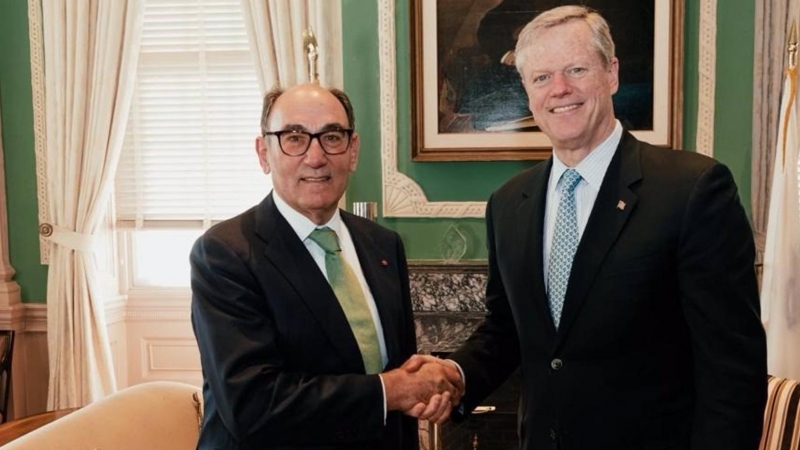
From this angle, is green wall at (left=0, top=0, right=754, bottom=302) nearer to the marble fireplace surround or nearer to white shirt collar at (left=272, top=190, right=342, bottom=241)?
the marble fireplace surround

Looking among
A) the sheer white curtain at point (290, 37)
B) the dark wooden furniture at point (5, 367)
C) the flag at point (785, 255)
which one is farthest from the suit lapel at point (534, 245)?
the dark wooden furniture at point (5, 367)

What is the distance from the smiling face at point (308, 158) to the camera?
171cm

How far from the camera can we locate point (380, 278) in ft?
5.90

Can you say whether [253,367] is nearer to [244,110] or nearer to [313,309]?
[313,309]

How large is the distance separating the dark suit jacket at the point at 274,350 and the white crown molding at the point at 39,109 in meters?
2.62

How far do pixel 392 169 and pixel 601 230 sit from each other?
2.11 meters

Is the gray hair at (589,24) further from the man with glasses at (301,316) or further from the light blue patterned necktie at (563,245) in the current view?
the man with glasses at (301,316)

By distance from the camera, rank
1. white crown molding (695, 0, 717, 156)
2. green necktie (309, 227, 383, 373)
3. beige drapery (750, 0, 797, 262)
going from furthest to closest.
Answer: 1. white crown molding (695, 0, 717, 156)
2. beige drapery (750, 0, 797, 262)
3. green necktie (309, 227, 383, 373)

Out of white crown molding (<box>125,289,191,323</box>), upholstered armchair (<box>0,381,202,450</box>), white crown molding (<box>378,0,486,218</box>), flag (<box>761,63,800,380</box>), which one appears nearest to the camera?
upholstered armchair (<box>0,381,202,450</box>)

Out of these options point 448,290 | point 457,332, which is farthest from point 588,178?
point 448,290

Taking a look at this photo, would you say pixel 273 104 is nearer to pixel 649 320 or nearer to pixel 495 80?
pixel 649 320

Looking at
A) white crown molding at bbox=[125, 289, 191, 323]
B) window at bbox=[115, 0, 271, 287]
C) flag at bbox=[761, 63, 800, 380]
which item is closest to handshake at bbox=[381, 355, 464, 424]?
flag at bbox=[761, 63, 800, 380]

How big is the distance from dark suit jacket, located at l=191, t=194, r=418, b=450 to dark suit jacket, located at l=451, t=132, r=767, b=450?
1.23ft

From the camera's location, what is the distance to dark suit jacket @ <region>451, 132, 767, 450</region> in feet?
4.82
